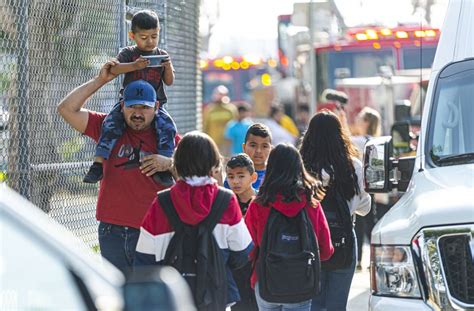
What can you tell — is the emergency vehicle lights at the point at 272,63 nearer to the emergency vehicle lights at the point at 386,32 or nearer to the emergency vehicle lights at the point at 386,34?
the emergency vehicle lights at the point at 386,34

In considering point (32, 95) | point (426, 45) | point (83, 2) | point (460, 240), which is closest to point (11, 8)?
point (32, 95)

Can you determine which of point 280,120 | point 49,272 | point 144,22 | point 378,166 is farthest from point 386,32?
point 49,272

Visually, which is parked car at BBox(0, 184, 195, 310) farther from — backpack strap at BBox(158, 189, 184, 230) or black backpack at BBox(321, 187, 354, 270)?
black backpack at BBox(321, 187, 354, 270)

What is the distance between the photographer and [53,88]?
347 inches

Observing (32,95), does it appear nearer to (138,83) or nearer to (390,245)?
(138,83)

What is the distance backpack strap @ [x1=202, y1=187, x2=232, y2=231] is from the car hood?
0.91 meters

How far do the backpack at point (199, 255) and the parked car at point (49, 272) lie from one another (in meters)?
2.25

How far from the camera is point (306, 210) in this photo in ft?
23.6

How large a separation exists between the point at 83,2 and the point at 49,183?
5.05 ft

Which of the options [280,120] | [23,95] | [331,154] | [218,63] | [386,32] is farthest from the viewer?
[218,63]

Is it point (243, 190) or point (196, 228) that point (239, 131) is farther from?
point (196, 228)

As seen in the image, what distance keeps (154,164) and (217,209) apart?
1.13 metres

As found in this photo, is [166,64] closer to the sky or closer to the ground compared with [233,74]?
closer to the sky

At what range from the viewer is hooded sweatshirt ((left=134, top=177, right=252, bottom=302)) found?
6352mm
